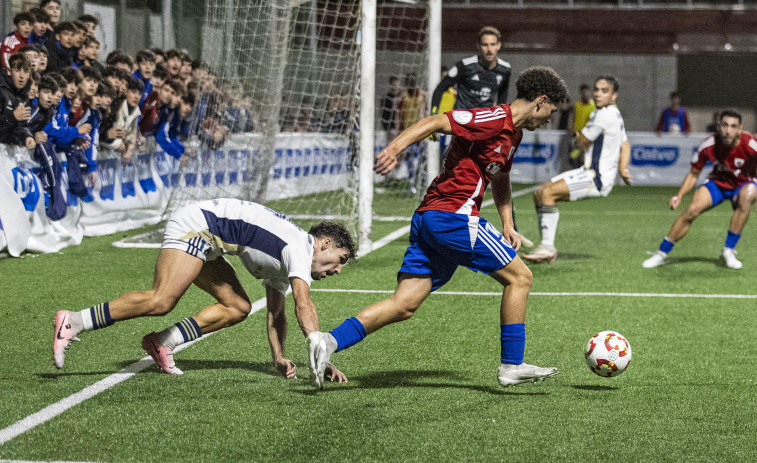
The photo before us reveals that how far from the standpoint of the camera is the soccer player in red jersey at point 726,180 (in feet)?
31.9

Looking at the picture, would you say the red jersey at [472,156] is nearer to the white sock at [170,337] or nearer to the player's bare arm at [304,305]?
the player's bare arm at [304,305]

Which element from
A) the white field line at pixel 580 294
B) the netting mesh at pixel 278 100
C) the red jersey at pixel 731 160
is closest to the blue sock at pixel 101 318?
the white field line at pixel 580 294

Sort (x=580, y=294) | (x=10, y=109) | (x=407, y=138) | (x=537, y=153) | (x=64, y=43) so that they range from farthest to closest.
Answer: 1. (x=537, y=153)
2. (x=64, y=43)
3. (x=10, y=109)
4. (x=580, y=294)
5. (x=407, y=138)

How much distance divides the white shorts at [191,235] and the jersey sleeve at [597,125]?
18.6ft

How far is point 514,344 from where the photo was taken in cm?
502

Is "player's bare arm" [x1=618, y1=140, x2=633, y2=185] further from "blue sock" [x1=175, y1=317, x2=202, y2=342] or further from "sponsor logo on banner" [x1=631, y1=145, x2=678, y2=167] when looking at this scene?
"sponsor logo on banner" [x1=631, y1=145, x2=678, y2=167]

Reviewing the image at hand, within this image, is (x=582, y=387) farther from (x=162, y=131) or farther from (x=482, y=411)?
(x=162, y=131)

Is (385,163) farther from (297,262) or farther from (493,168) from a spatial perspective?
(493,168)

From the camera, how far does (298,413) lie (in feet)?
15.0

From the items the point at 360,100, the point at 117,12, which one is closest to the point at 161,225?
the point at 360,100

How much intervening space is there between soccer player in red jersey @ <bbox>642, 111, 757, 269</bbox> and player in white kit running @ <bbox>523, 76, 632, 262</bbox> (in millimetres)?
701

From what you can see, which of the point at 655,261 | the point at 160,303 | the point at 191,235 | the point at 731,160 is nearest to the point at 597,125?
the point at 731,160

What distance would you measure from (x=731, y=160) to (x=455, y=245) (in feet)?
19.0

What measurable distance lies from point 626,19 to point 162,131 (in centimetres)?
2075
